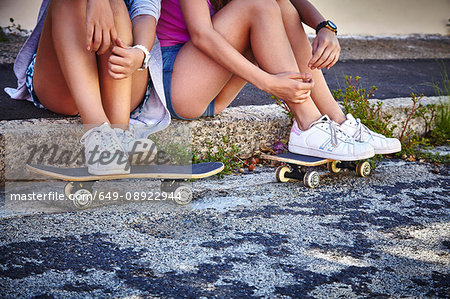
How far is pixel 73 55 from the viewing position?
198 centimetres

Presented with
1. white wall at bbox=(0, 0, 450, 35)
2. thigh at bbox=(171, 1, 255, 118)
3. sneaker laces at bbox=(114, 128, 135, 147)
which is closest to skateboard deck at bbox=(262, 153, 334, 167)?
thigh at bbox=(171, 1, 255, 118)

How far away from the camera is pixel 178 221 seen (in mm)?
1925

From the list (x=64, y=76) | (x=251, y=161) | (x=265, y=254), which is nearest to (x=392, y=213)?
(x=265, y=254)

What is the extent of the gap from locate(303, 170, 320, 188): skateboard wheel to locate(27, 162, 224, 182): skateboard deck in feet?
1.56

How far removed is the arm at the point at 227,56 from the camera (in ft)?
7.35

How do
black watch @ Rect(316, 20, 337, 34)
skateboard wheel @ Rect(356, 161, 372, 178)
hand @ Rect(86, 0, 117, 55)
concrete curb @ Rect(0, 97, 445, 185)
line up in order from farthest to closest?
skateboard wheel @ Rect(356, 161, 372, 178), black watch @ Rect(316, 20, 337, 34), concrete curb @ Rect(0, 97, 445, 185), hand @ Rect(86, 0, 117, 55)

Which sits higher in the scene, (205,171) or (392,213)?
(205,171)

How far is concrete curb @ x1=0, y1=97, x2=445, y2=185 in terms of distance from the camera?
2.21 metres

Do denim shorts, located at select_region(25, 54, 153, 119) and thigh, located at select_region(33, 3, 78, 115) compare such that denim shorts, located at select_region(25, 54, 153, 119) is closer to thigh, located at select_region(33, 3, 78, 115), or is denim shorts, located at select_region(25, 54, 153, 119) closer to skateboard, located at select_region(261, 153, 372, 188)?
thigh, located at select_region(33, 3, 78, 115)

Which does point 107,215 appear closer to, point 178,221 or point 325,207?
point 178,221

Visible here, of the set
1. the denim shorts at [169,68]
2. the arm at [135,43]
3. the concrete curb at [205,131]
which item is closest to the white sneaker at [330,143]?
the concrete curb at [205,131]

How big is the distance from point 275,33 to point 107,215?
1127 millimetres

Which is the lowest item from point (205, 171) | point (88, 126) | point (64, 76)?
point (205, 171)

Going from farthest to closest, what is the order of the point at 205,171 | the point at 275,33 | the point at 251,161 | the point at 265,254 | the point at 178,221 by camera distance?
the point at 251,161
the point at 275,33
the point at 205,171
the point at 178,221
the point at 265,254
